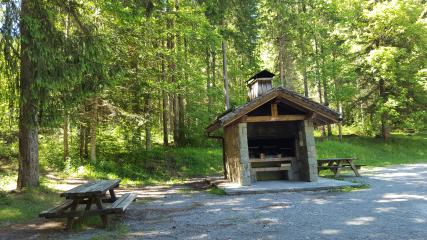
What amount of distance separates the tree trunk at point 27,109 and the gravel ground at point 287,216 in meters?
3.20

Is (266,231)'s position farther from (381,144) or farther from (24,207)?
(381,144)

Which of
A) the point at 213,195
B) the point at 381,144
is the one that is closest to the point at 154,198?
the point at 213,195

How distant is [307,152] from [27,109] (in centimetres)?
860

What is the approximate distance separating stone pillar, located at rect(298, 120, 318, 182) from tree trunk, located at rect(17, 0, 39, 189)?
27.4 feet

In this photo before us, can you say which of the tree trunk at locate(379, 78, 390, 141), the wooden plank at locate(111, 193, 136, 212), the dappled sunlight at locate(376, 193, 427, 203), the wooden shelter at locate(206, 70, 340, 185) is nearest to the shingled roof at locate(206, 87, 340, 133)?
the wooden shelter at locate(206, 70, 340, 185)

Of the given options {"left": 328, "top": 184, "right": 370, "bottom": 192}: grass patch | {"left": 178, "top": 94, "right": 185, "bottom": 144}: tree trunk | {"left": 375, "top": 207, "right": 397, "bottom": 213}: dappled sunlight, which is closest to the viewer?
{"left": 375, "top": 207, "right": 397, "bottom": 213}: dappled sunlight

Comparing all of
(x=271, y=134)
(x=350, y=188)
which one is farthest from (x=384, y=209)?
(x=271, y=134)

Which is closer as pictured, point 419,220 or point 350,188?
point 419,220

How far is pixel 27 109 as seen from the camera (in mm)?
8648

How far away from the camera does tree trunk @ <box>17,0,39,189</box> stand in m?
8.09

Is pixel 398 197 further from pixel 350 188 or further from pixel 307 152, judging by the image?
pixel 307 152

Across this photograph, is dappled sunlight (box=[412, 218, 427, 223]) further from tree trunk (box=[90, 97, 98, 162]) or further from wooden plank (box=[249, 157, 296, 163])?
tree trunk (box=[90, 97, 98, 162])

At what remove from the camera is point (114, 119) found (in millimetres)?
15883

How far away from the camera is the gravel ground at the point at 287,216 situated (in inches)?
215
